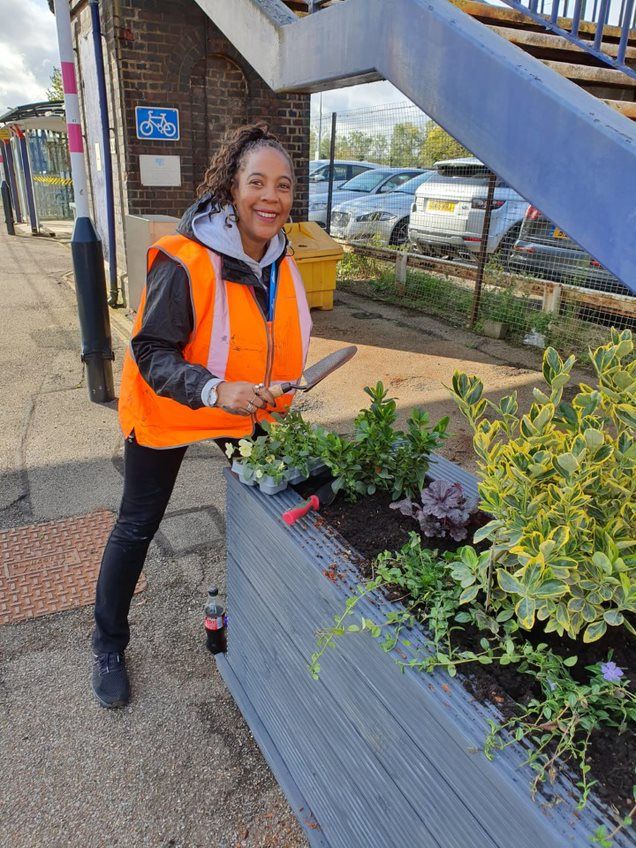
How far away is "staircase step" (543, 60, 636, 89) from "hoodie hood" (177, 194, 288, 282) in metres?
1.55

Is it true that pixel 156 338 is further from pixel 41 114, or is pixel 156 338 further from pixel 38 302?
pixel 41 114

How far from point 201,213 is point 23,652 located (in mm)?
1906

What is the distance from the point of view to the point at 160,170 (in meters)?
7.10

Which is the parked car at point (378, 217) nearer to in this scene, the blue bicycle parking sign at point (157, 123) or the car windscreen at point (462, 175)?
the car windscreen at point (462, 175)

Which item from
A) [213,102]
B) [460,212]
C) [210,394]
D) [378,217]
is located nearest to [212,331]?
[210,394]

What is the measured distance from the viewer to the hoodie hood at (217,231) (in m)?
1.91

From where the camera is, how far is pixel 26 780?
2088 millimetres

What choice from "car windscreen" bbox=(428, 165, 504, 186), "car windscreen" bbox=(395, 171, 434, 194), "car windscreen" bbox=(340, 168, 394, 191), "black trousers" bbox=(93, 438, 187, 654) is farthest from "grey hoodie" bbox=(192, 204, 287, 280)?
"car windscreen" bbox=(340, 168, 394, 191)

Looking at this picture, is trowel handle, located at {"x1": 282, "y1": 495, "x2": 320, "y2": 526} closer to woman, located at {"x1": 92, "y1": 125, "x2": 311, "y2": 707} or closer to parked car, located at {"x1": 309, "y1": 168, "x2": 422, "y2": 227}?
woman, located at {"x1": 92, "y1": 125, "x2": 311, "y2": 707}

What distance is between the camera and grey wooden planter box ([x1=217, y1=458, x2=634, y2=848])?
1112mm

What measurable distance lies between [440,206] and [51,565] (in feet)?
24.8

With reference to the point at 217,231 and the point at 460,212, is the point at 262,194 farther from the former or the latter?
the point at 460,212

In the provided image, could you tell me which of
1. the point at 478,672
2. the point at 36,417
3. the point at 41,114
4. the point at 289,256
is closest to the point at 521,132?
the point at 289,256

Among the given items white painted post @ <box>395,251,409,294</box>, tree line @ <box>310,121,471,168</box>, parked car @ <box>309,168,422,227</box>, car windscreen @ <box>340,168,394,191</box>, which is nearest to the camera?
white painted post @ <box>395,251,409,294</box>
